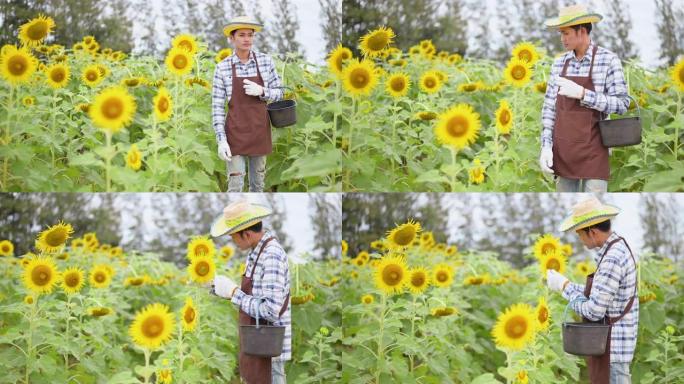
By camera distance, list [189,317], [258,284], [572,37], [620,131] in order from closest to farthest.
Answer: [258,284]
[620,131]
[572,37]
[189,317]

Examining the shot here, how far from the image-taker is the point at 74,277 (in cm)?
545

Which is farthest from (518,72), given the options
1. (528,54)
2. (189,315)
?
(189,315)

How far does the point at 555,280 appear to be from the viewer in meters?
5.21

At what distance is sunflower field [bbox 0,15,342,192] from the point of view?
5.39 metres

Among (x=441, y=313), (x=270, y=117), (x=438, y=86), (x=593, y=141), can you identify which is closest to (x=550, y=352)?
(x=441, y=313)

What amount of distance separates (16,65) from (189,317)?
1584 millimetres

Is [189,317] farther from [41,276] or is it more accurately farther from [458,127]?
[458,127]

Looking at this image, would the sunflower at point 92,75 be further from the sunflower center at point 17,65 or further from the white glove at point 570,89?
the white glove at point 570,89

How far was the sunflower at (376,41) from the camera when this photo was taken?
5.48 meters

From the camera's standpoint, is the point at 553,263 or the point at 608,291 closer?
the point at 608,291

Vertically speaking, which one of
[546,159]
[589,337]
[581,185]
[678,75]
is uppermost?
[678,75]

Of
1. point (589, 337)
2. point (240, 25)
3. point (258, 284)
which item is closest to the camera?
point (589, 337)

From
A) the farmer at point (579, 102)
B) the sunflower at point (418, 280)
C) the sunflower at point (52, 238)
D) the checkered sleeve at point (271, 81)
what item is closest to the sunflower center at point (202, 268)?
the sunflower at point (52, 238)

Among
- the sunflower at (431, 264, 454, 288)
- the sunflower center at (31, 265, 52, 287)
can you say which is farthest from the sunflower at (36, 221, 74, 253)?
the sunflower at (431, 264, 454, 288)
